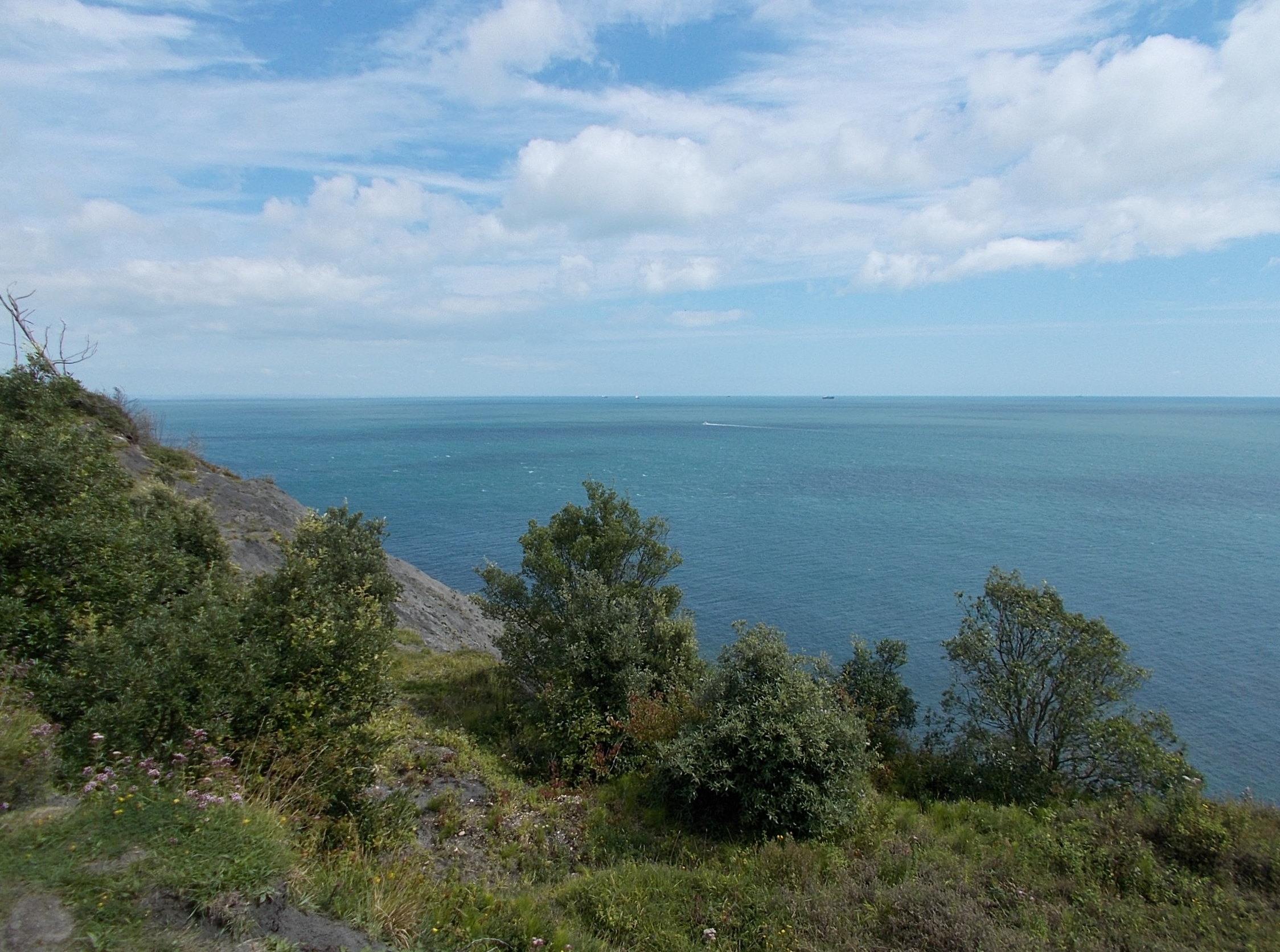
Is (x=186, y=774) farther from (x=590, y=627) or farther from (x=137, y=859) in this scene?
(x=590, y=627)

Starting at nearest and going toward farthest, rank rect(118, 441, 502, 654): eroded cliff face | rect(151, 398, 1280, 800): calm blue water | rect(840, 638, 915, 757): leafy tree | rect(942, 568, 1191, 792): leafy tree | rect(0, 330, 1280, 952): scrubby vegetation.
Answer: rect(0, 330, 1280, 952): scrubby vegetation → rect(942, 568, 1191, 792): leafy tree → rect(840, 638, 915, 757): leafy tree → rect(151, 398, 1280, 800): calm blue water → rect(118, 441, 502, 654): eroded cliff face

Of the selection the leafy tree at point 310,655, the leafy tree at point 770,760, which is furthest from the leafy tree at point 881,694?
the leafy tree at point 310,655

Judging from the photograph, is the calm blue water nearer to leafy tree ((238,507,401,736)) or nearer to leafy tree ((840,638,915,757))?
leafy tree ((840,638,915,757))

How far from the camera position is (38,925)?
24.7ft

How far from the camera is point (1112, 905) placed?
13.5m

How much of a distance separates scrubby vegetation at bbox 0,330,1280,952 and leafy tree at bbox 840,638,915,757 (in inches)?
4.5

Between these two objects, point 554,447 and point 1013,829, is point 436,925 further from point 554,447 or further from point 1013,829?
point 554,447

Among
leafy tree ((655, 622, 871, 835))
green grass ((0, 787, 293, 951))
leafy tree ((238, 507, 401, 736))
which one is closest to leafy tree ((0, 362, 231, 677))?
leafy tree ((238, 507, 401, 736))

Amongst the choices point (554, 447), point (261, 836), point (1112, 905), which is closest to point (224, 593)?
point (261, 836)

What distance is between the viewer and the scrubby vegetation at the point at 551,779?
9828 mm

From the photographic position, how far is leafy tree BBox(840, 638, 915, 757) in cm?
2403

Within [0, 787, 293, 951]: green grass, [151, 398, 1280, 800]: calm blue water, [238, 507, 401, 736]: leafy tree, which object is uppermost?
[238, 507, 401, 736]: leafy tree

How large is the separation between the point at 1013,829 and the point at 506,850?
13.0 metres

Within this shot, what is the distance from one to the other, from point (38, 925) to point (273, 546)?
43.9 meters
